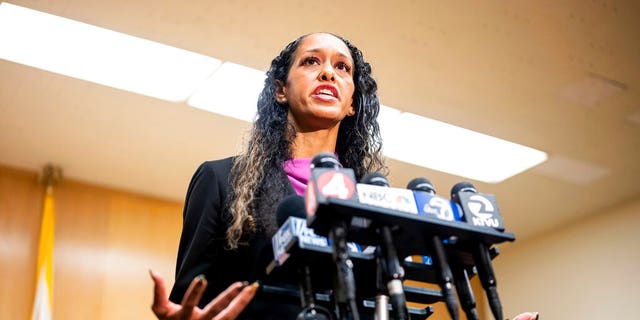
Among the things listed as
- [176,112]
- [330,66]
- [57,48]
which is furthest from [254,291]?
[176,112]

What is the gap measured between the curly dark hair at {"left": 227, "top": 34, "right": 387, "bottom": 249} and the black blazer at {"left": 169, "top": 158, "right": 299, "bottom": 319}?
3 centimetres

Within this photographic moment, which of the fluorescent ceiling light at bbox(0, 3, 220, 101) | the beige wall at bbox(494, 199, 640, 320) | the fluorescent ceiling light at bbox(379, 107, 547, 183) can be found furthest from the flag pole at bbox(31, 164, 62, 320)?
the beige wall at bbox(494, 199, 640, 320)

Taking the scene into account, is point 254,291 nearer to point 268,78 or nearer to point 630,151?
point 268,78

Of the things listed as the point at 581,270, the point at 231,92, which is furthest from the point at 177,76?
the point at 581,270

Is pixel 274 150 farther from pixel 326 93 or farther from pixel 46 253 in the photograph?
pixel 46 253

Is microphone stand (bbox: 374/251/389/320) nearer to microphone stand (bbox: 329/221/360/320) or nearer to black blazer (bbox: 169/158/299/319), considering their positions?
microphone stand (bbox: 329/221/360/320)

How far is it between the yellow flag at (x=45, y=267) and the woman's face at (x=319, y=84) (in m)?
3.23

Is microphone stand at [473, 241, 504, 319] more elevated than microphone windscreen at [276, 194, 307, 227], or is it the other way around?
microphone windscreen at [276, 194, 307, 227]

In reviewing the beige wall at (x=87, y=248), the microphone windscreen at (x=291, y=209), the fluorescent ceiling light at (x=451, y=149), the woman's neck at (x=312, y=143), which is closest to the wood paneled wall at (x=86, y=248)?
the beige wall at (x=87, y=248)

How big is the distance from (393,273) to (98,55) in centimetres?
309

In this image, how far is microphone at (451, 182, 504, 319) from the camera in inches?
44.1

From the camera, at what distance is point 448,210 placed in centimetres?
113

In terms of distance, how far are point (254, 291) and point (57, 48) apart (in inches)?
119

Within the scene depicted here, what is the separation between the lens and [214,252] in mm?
1463
